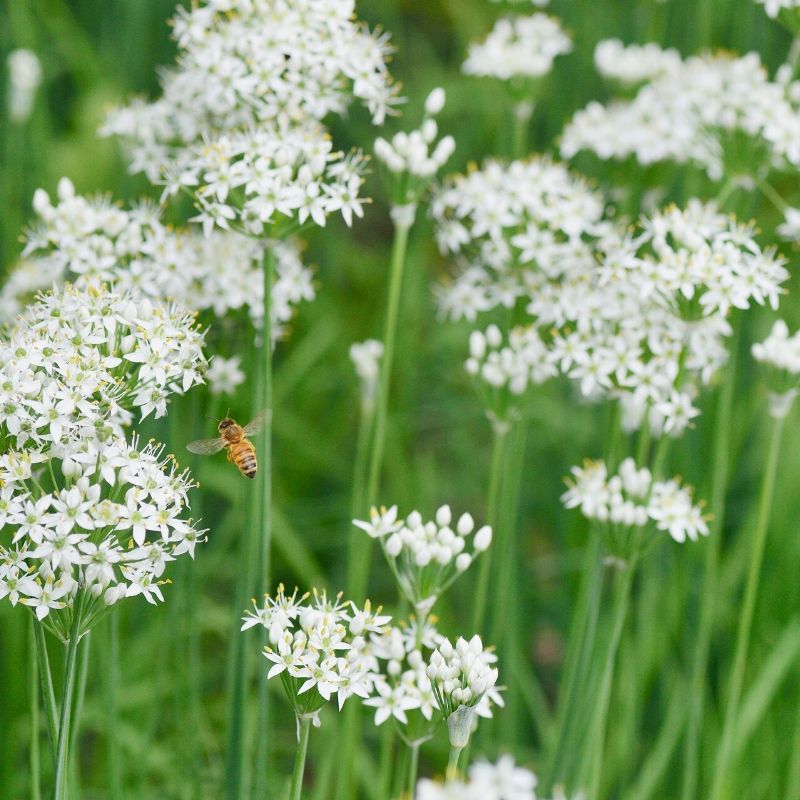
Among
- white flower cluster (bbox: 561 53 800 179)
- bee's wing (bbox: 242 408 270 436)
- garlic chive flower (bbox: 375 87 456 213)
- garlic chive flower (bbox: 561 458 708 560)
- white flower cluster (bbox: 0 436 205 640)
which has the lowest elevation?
white flower cluster (bbox: 0 436 205 640)

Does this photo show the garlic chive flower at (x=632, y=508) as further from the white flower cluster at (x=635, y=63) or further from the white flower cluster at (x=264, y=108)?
the white flower cluster at (x=635, y=63)

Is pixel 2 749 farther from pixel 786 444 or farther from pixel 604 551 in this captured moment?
pixel 786 444

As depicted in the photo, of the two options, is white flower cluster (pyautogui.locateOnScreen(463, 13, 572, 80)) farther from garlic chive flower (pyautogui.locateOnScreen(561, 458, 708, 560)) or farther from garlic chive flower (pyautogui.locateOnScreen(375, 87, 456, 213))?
garlic chive flower (pyautogui.locateOnScreen(561, 458, 708, 560))

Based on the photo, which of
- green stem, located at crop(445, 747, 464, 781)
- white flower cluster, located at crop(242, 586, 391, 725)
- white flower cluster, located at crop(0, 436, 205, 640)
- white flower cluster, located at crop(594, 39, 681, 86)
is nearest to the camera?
green stem, located at crop(445, 747, 464, 781)

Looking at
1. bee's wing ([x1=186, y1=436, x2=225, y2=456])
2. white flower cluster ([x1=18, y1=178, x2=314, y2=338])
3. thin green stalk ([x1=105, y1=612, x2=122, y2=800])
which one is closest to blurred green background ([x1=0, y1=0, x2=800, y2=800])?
thin green stalk ([x1=105, y1=612, x2=122, y2=800])

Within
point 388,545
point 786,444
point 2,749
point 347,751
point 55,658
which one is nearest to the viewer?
point 388,545

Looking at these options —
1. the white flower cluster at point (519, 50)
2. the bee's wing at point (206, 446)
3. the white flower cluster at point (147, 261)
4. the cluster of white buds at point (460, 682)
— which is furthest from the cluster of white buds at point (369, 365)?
the cluster of white buds at point (460, 682)

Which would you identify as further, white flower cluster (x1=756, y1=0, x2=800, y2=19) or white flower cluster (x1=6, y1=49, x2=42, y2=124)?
white flower cluster (x1=6, y1=49, x2=42, y2=124)

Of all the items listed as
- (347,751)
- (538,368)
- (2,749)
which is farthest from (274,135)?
(2,749)
